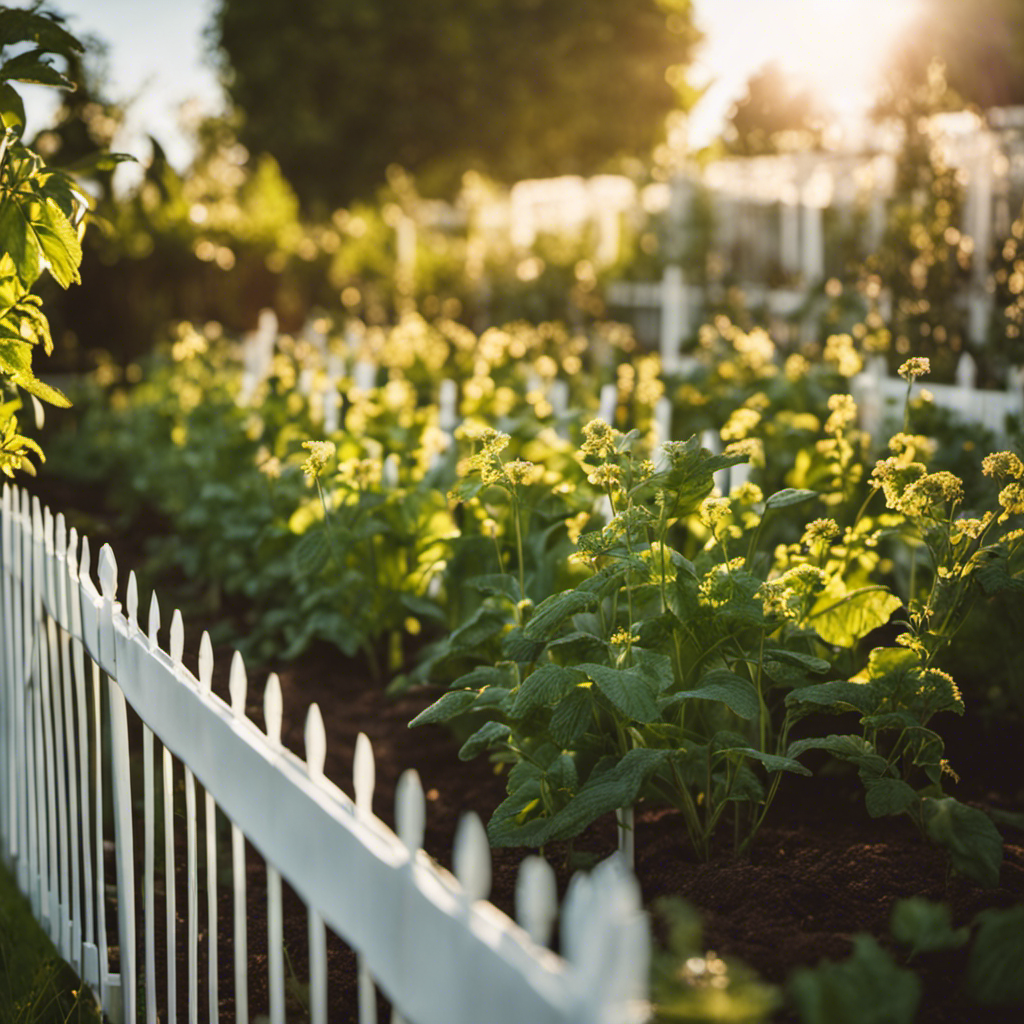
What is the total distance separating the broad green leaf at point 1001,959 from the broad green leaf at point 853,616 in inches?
45.8

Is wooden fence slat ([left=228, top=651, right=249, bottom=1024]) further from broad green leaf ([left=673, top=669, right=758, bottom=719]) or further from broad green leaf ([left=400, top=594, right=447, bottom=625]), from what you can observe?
broad green leaf ([left=400, top=594, right=447, bottom=625])

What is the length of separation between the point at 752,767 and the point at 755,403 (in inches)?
78.9

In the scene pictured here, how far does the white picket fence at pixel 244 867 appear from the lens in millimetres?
973

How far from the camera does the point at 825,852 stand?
2166 millimetres

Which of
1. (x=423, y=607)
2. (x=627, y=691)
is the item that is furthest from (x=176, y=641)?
(x=423, y=607)

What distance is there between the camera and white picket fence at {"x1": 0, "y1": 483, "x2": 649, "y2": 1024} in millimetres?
973

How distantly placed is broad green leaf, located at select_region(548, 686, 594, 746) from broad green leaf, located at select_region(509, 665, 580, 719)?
3cm

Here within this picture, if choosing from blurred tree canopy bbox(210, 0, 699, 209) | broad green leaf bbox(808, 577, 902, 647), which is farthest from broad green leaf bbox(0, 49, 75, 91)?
blurred tree canopy bbox(210, 0, 699, 209)

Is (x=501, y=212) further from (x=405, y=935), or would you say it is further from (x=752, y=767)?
(x=405, y=935)

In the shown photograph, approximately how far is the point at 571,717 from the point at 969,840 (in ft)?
2.12

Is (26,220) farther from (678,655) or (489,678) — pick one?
(678,655)

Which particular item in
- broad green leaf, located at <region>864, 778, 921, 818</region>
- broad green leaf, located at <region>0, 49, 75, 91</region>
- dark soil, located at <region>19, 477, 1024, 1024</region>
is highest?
broad green leaf, located at <region>0, 49, 75, 91</region>

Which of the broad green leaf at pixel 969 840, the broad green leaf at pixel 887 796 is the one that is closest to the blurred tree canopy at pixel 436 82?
the broad green leaf at pixel 887 796

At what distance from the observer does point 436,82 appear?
19969 mm
